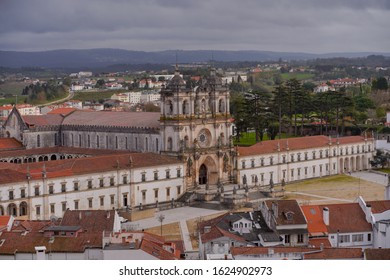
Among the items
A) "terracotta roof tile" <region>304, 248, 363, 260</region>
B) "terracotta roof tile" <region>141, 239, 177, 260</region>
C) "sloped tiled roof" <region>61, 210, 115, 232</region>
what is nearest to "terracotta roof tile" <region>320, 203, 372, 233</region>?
"terracotta roof tile" <region>304, 248, 363, 260</region>

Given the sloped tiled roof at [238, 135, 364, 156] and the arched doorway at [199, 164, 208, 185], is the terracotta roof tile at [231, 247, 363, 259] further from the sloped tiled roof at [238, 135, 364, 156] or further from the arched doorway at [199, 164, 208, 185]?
the sloped tiled roof at [238, 135, 364, 156]

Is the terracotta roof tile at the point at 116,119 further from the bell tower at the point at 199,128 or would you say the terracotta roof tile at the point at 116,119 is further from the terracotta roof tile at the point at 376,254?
the terracotta roof tile at the point at 376,254

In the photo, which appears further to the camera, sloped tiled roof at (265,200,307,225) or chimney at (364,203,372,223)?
sloped tiled roof at (265,200,307,225)

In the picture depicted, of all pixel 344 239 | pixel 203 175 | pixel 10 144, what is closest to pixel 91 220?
pixel 344 239

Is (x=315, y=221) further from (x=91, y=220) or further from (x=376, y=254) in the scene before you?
(x=376, y=254)

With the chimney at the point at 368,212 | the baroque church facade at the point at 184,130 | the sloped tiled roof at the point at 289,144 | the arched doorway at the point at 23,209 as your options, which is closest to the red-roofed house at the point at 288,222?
the chimney at the point at 368,212

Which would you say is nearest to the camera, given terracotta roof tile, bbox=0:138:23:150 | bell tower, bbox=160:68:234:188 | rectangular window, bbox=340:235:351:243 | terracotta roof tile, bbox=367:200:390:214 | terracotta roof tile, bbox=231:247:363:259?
terracotta roof tile, bbox=231:247:363:259
